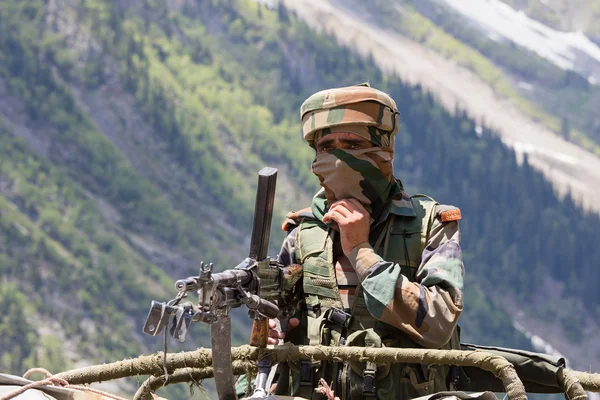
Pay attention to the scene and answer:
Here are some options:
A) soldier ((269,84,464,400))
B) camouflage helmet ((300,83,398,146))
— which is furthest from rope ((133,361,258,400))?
camouflage helmet ((300,83,398,146))

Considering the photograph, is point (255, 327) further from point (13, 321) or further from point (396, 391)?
point (13, 321)

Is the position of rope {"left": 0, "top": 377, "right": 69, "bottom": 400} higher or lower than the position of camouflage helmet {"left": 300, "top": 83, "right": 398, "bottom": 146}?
lower

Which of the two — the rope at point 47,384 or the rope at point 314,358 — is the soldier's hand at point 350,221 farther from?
the rope at point 47,384

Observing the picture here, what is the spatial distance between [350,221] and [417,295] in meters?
0.83

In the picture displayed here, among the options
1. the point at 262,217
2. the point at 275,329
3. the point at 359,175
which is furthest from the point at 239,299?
the point at 359,175

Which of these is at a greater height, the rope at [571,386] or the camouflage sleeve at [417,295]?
the camouflage sleeve at [417,295]

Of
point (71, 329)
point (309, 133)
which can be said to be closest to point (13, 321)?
point (71, 329)

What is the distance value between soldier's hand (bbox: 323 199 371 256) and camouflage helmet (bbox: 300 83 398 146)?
2.20ft

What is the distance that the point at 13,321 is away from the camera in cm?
18450

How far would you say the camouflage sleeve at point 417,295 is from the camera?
9.56 metres

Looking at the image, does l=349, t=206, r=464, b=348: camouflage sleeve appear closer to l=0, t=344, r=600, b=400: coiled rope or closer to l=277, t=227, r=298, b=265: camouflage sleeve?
l=0, t=344, r=600, b=400: coiled rope

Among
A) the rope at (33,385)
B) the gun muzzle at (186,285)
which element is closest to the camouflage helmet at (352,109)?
the gun muzzle at (186,285)

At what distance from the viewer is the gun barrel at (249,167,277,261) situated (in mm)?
9625

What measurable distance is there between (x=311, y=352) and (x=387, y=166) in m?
1.74
